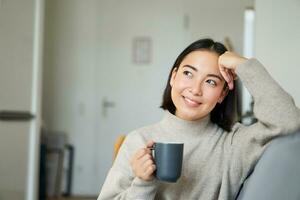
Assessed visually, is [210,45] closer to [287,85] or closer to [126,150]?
[126,150]

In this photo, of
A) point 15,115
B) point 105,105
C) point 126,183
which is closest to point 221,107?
point 126,183

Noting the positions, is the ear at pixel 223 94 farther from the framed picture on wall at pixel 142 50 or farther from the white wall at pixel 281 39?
the framed picture on wall at pixel 142 50

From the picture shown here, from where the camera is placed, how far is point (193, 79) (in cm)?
118

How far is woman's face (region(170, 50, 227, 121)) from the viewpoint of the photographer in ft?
3.82

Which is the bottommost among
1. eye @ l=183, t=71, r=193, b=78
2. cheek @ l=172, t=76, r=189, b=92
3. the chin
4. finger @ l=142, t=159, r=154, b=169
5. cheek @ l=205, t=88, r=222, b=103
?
finger @ l=142, t=159, r=154, b=169

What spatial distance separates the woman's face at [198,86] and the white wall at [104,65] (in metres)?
3.55

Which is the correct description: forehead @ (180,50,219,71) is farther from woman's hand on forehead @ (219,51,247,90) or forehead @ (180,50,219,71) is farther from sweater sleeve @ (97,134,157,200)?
sweater sleeve @ (97,134,157,200)

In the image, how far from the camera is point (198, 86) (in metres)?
1.16

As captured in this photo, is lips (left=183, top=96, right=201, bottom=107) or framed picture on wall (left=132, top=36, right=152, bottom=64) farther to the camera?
framed picture on wall (left=132, top=36, right=152, bottom=64)

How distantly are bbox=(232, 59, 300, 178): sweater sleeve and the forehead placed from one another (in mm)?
87

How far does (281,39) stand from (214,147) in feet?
3.91

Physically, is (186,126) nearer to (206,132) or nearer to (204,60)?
(206,132)

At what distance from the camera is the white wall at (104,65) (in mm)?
4758

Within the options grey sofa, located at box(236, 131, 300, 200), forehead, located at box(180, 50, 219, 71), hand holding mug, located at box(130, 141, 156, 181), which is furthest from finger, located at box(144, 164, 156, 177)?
forehead, located at box(180, 50, 219, 71)
